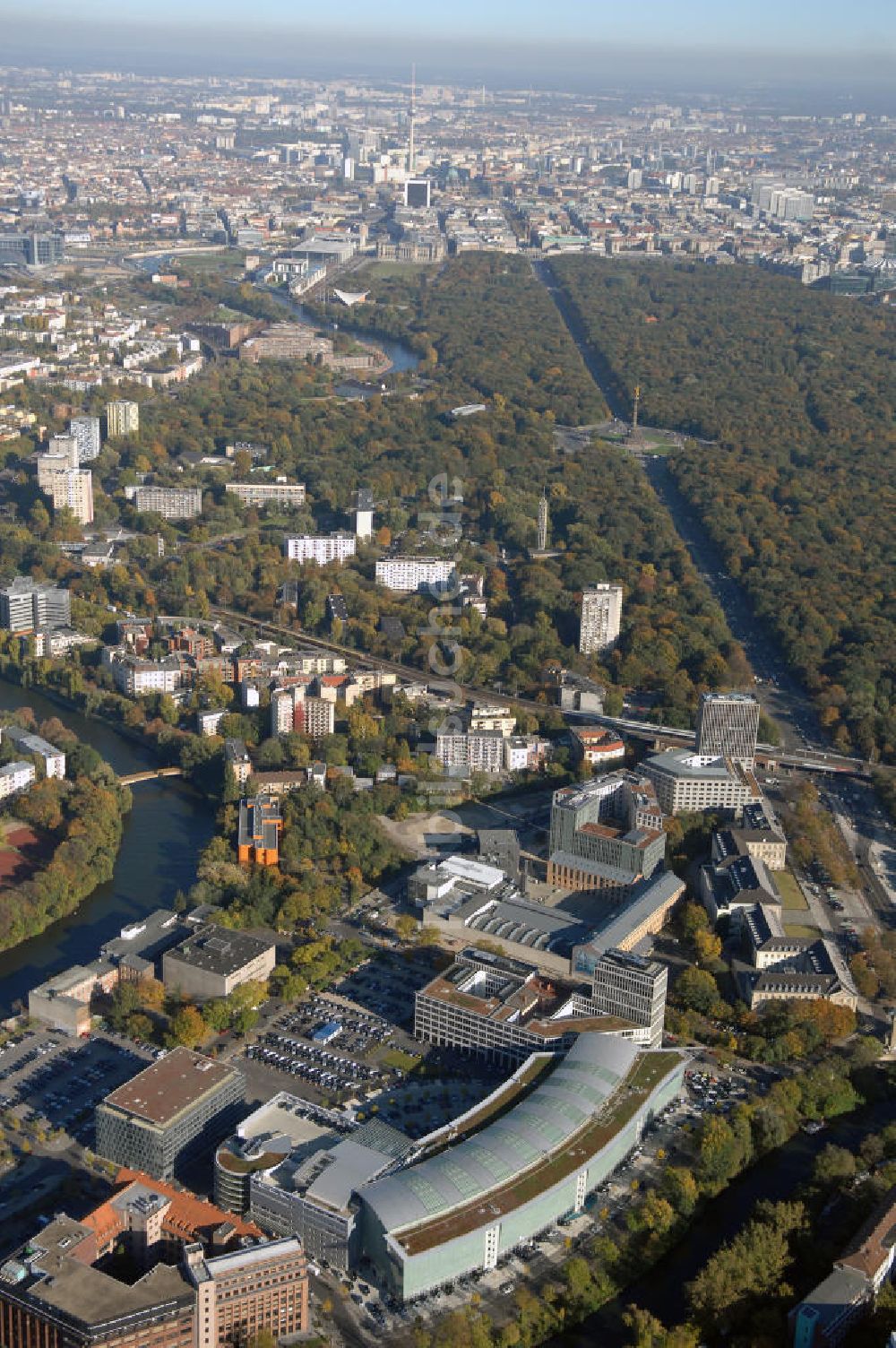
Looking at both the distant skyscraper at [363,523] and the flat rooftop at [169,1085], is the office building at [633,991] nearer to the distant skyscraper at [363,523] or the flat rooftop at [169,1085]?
the flat rooftop at [169,1085]

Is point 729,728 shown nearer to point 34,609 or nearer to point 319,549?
point 319,549

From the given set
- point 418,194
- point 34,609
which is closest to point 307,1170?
point 34,609

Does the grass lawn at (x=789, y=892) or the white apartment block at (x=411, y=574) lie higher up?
the white apartment block at (x=411, y=574)

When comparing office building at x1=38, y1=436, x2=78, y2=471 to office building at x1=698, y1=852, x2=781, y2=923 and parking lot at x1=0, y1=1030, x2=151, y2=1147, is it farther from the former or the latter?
parking lot at x1=0, y1=1030, x2=151, y2=1147

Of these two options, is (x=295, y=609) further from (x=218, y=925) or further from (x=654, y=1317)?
(x=654, y=1317)

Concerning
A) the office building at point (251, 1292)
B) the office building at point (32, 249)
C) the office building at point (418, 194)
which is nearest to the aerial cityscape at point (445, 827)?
the office building at point (251, 1292)

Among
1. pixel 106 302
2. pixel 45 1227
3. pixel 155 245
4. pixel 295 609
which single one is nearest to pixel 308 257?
pixel 155 245
